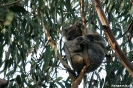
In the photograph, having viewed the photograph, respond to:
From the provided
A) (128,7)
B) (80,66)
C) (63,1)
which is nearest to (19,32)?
(63,1)

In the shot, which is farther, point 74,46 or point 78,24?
point 74,46

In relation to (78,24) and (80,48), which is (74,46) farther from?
(78,24)

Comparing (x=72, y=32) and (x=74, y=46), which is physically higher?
(x=72, y=32)

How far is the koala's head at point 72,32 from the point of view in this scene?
3757mm

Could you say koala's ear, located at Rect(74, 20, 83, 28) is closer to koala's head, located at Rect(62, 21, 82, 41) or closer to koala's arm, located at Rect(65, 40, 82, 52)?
koala's head, located at Rect(62, 21, 82, 41)

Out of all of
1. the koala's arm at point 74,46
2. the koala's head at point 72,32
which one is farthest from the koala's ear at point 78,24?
the koala's arm at point 74,46

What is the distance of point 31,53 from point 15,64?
564 mm

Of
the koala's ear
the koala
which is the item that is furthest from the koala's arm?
the koala's ear

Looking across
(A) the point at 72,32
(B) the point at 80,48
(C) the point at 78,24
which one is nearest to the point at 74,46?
(B) the point at 80,48

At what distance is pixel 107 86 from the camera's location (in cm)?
403

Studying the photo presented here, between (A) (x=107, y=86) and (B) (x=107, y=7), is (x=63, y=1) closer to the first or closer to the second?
(B) (x=107, y=7)

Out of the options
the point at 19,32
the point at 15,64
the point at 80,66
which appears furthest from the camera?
the point at 80,66

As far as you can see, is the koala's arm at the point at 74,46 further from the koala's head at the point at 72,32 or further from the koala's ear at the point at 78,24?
the koala's ear at the point at 78,24

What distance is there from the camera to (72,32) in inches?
159
